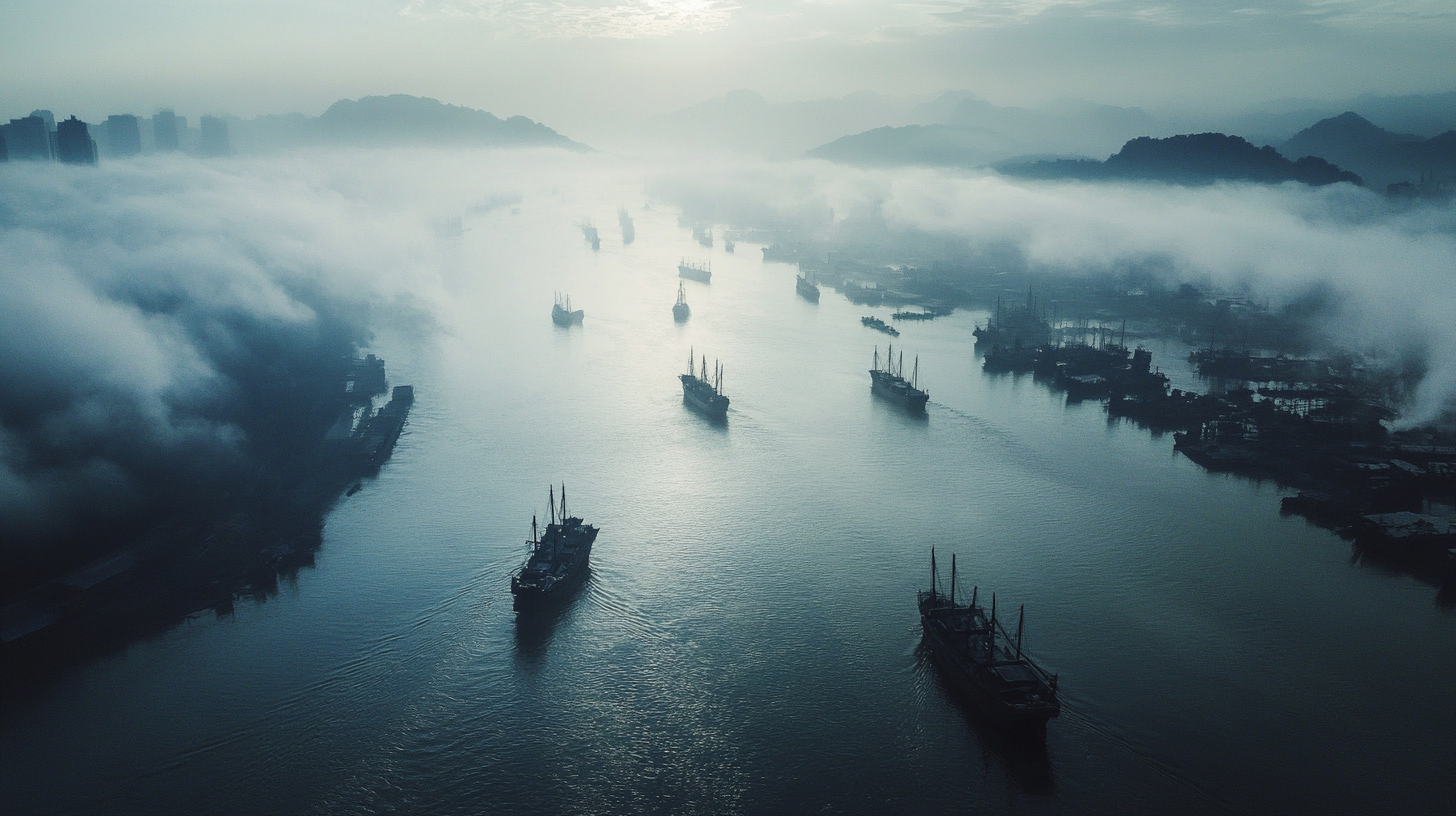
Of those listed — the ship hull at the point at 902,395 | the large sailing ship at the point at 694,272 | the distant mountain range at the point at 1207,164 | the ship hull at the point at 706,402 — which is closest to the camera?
the ship hull at the point at 706,402

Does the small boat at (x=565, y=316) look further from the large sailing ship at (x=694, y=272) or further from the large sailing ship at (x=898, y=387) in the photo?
the large sailing ship at (x=898, y=387)

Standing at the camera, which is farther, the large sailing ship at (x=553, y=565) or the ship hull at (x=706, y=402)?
the ship hull at (x=706, y=402)

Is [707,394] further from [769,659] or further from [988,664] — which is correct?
[988,664]

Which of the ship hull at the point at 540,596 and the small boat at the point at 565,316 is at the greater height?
the small boat at the point at 565,316

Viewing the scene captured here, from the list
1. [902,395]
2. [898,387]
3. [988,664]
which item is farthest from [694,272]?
[988,664]

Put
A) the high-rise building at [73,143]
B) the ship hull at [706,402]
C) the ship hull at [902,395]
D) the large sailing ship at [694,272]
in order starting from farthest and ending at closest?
the large sailing ship at [694,272], the high-rise building at [73,143], the ship hull at [902,395], the ship hull at [706,402]

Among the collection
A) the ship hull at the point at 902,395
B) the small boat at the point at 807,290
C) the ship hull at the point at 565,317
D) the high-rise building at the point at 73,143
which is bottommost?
the ship hull at the point at 902,395

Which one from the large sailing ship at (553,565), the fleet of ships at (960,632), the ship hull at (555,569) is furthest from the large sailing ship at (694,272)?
the ship hull at (555,569)

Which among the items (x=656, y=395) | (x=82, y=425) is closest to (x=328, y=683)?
(x=82, y=425)
